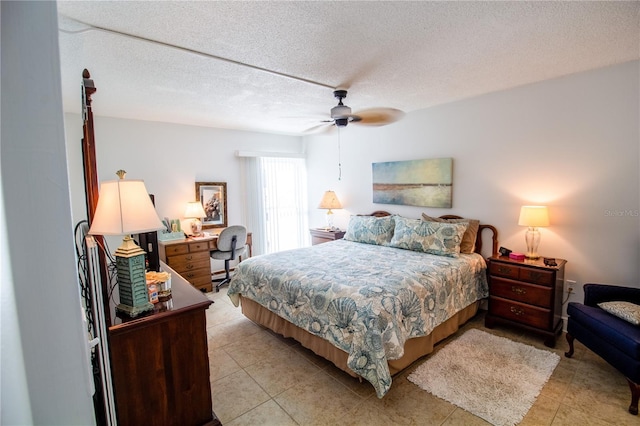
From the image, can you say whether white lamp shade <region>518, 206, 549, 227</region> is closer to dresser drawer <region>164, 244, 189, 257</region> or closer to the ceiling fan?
the ceiling fan

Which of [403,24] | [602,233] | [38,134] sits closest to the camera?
[38,134]

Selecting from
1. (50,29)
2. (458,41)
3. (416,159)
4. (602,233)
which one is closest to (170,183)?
(416,159)

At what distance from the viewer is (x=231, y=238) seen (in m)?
4.43

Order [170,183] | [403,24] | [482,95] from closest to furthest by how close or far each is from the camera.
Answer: [403,24] → [482,95] → [170,183]

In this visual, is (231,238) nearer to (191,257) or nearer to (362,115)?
(191,257)

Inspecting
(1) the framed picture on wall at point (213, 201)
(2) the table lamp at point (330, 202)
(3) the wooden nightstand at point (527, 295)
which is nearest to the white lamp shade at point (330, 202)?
(2) the table lamp at point (330, 202)

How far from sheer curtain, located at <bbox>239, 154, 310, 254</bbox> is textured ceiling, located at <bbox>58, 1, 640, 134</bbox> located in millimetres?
2057

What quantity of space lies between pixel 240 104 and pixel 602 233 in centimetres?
399

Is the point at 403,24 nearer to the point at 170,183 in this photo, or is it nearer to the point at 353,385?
the point at 353,385

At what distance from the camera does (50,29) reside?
485mm

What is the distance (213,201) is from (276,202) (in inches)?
47.3

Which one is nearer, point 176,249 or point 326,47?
point 326,47

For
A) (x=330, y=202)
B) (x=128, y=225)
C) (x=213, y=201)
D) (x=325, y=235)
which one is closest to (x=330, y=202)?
(x=330, y=202)

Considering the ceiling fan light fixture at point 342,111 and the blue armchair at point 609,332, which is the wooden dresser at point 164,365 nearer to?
the ceiling fan light fixture at point 342,111
